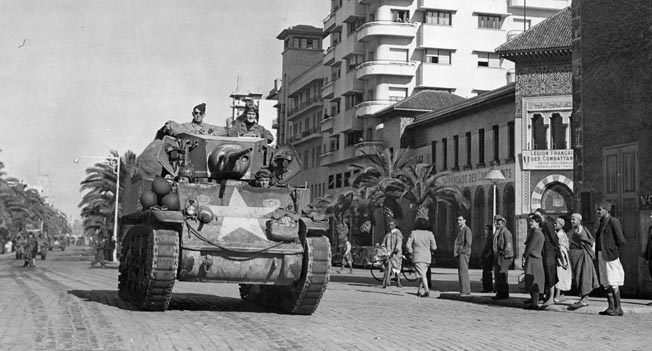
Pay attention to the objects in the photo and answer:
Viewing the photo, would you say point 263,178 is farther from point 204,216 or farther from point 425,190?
point 425,190

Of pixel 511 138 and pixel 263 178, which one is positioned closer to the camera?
pixel 263 178

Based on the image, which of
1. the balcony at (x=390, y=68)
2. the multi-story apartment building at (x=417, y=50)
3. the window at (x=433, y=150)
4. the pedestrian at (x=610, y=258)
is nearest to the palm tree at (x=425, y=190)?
the window at (x=433, y=150)

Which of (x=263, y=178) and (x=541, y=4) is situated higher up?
(x=541, y=4)

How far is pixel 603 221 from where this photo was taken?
1609 cm

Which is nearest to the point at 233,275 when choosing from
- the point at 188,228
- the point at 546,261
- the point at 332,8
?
the point at 188,228

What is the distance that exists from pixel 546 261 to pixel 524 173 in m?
29.8

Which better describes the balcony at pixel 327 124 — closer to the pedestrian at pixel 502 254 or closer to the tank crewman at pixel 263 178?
the pedestrian at pixel 502 254

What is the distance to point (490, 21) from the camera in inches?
2670

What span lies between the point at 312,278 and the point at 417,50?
52.8 meters

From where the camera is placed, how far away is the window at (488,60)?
219 feet

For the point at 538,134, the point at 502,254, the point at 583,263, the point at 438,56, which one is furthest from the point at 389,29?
the point at 583,263

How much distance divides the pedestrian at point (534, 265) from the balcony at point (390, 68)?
4732 centimetres

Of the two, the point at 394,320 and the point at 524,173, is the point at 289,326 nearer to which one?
the point at 394,320

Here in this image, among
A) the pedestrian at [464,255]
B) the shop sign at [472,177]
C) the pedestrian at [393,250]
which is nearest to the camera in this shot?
the pedestrian at [464,255]
